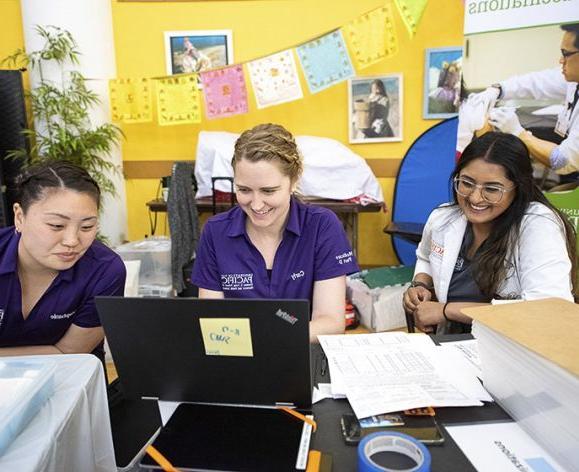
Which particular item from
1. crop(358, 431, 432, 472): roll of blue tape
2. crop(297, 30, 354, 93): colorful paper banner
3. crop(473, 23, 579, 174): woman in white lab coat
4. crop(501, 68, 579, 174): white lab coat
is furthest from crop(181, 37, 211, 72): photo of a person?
crop(358, 431, 432, 472): roll of blue tape

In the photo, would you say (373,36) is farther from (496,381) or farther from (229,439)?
→ (229,439)

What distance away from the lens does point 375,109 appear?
3.61m

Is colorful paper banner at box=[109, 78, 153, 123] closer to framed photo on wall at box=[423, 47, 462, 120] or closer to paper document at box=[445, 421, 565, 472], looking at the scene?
framed photo on wall at box=[423, 47, 462, 120]

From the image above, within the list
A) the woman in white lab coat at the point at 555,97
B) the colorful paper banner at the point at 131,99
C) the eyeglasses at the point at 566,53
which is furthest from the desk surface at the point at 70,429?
the colorful paper banner at the point at 131,99

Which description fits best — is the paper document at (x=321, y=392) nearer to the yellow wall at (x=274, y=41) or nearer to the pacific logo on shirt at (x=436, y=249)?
the pacific logo on shirt at (x=436, y=249)

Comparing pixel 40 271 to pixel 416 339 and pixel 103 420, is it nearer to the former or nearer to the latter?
pixel 103 420

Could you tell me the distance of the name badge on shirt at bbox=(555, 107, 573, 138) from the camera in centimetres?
201

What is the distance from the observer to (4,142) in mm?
3311

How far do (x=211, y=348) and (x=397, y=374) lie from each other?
0.37m

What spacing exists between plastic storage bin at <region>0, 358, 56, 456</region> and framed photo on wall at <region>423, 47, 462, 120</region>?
11.3 feet

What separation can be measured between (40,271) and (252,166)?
0.65 metres

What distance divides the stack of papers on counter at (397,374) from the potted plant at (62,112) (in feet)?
9.32

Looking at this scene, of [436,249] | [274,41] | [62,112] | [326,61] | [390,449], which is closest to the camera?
[390,449]

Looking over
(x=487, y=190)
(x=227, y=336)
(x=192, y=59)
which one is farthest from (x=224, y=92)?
(x=227, y=336)
